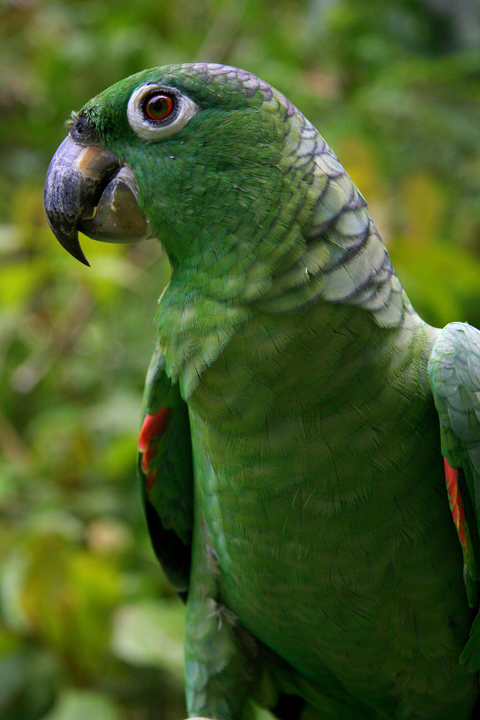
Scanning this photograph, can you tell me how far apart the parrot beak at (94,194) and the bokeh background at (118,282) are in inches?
40.2

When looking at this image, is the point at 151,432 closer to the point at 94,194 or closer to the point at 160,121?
the point at 94,194

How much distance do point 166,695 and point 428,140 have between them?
222 centimetres

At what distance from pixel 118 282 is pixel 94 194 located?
3.52ft

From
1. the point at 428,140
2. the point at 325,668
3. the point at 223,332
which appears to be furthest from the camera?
the point at 428,140

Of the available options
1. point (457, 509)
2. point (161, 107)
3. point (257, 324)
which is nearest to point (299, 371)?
point (257, 324)

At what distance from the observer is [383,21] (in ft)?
8.57

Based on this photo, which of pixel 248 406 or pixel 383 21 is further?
pixel 383 21

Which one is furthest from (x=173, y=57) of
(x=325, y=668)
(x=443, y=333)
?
(x=325, y=668)

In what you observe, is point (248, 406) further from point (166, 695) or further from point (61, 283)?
point (61, 283)

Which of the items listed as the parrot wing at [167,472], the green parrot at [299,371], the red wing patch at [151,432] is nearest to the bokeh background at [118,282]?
the parrot wing at [167,472]

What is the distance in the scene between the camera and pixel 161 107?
950 mm

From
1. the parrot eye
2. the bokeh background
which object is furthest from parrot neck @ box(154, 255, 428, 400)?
the bokeh background

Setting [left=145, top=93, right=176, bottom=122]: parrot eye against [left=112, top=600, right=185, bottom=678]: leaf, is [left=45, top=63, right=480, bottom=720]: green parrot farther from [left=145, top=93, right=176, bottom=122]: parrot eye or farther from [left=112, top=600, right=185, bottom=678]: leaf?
[left=112, top=600, right=185, bottom=678]: leaf

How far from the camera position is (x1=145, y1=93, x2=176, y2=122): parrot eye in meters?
0.95
